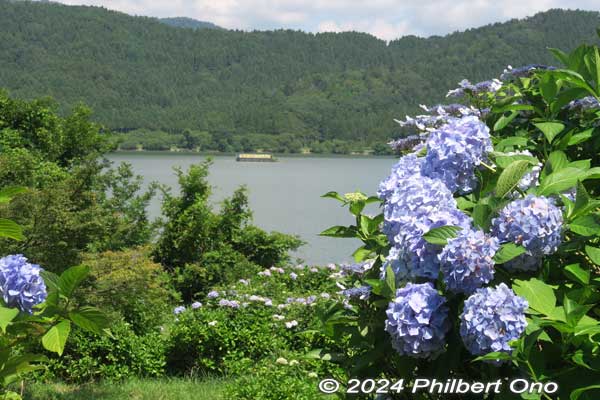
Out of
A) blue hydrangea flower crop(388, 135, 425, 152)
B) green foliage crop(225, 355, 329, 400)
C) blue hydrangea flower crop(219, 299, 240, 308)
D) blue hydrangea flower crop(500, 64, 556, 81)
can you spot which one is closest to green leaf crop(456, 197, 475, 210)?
blue hydrangea flower crop(500, 64, 556, 81)

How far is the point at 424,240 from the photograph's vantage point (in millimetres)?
1488

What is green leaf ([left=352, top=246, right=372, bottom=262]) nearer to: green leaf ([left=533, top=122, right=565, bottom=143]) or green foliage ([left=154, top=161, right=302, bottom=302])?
green leaf ([left=533, top=122, right=565, bottom=143])

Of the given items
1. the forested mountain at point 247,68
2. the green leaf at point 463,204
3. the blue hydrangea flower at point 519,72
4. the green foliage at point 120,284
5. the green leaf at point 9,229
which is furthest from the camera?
the forested mountain at point 247,68

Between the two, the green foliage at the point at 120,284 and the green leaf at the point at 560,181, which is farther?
the green foliage at the point at 120,284

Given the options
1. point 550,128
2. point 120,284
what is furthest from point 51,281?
point 120,284

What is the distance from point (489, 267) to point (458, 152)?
0.32m

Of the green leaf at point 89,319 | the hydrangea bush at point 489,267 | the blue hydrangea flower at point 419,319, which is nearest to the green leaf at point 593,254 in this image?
the hydrangea bush at point 489,267

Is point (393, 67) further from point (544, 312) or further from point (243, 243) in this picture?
point (544, 312)

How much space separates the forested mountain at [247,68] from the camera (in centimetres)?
7075

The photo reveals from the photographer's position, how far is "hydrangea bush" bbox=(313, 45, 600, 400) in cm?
138

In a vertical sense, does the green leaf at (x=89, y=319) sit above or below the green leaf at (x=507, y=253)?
below

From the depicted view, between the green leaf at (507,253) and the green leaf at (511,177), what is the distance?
145 mm

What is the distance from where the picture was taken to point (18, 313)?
1.83 m

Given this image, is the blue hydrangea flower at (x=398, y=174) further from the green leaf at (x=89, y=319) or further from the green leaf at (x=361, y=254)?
the green leaf at (x=89, y=319)
